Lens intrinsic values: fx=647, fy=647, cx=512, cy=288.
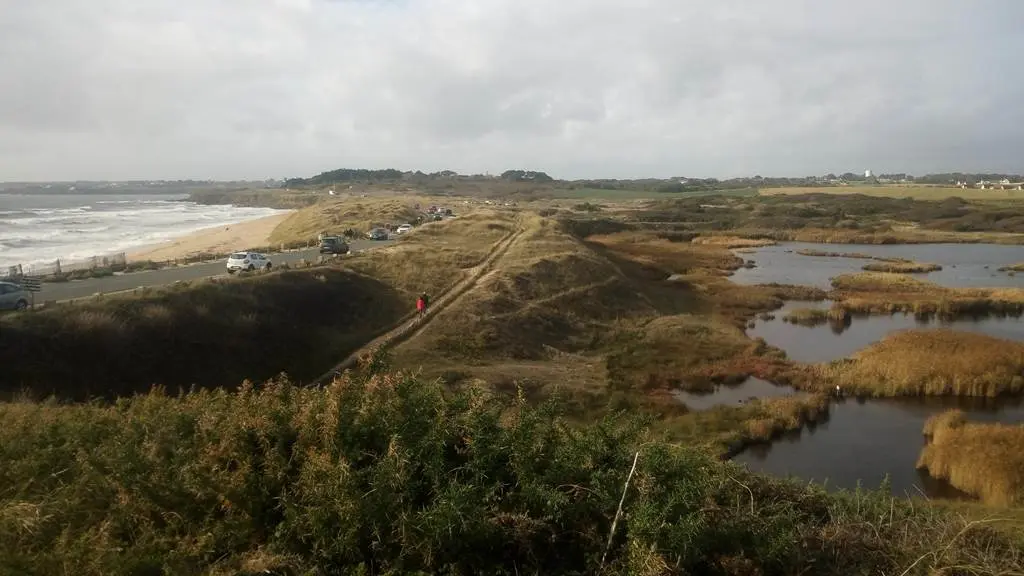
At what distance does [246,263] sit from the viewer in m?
36.1

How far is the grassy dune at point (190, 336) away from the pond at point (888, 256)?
37.0 m

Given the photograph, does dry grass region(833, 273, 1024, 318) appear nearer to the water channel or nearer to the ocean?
the water channel

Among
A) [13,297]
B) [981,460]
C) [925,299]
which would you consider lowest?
[981,460]

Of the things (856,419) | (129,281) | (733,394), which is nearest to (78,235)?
(129,281)

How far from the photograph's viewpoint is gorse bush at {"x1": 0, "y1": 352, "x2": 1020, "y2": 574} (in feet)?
17.9

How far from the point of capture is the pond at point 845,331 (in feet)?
110

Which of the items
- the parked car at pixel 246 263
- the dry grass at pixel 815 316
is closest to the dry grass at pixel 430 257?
the parked car at pixel 246 263

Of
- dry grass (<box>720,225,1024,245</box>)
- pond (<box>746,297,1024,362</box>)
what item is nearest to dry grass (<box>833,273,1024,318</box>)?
pond (<box>746,297,1024,362</box>)

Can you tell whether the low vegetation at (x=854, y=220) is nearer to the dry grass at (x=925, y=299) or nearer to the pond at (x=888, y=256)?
the pond at (x=888, y=256)

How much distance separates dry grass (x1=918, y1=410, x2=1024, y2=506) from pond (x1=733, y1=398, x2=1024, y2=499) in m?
0.43

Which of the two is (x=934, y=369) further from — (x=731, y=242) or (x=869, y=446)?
(x=731, y=242)

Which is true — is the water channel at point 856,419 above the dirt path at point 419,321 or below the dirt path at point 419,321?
Answer: below

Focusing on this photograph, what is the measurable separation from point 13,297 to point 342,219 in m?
55.7

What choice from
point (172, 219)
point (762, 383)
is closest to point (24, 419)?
point (762, 383)
